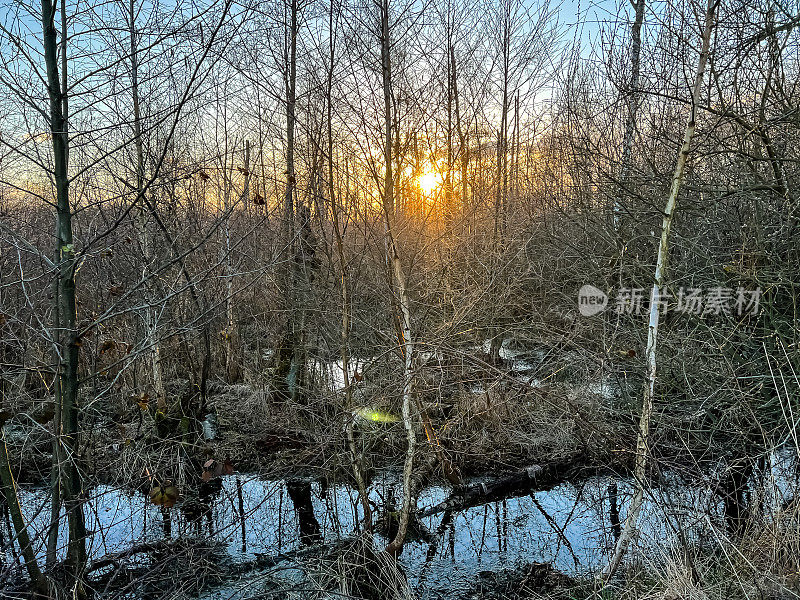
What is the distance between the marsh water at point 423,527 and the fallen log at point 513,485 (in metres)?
0.09

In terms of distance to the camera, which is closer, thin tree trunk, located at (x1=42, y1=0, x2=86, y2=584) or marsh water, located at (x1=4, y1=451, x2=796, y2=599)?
thin tree trunk, located at (x1=42, y1=0, x2=86, y2=584)

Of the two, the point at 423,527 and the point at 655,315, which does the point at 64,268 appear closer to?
the point at 655,315

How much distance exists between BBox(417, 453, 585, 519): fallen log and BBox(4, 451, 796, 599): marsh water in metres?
0.09

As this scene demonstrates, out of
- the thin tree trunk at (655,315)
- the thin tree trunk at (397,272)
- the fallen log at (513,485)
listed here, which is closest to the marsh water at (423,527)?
the fallen log at (513,485)

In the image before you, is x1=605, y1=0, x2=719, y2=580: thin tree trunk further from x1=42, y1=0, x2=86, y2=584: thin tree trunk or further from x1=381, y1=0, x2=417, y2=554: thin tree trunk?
x1=42, y1=0, x2=86, y2=584: thin tree trunk

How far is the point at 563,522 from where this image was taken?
16.8ft

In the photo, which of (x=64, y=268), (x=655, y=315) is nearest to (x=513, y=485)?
(x=655, y=315)

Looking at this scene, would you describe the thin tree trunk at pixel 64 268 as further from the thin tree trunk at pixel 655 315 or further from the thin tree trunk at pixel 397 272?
the thin tree trunk at pixel 655 315

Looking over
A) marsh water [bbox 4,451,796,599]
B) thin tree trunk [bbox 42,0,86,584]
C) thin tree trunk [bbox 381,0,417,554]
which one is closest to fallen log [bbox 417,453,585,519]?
marsh water [bbox 4,451,796,599]

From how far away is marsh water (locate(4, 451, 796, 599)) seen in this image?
13.8 ft

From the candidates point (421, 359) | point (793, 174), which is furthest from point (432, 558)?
point (793, 174)

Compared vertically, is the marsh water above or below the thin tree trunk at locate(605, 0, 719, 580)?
below

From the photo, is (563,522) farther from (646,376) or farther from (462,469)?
(646,376)

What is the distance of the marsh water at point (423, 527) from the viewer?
4203 millimetres
